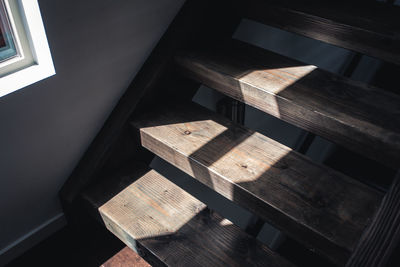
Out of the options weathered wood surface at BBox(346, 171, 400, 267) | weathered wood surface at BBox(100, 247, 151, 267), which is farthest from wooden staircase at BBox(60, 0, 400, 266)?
weathered wood surface at BBox(346, 171, 400, 267)

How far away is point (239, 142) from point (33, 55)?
736 mm

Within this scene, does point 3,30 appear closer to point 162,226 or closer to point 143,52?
point 143,52

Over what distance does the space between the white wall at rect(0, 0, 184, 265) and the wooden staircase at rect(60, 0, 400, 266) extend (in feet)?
0.20

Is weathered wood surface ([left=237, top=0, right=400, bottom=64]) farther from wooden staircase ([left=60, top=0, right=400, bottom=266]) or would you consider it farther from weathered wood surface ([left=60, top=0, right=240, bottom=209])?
weathered wood surface ([left=60, top=0, right=240, bottom=209])

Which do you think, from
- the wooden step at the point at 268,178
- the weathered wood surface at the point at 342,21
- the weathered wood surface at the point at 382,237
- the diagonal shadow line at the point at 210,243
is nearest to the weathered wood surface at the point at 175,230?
the diagonal shadow line at the point at 210,243

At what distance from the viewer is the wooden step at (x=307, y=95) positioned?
42.6 inches

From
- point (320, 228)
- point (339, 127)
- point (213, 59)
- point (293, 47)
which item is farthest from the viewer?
point (293, 47)

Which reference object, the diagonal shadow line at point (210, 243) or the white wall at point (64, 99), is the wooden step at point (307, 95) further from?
the diagonal shadow line at point (210, 243)

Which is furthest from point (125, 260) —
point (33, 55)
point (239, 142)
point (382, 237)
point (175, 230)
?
point (382, 237)

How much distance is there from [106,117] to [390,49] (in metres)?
1.03

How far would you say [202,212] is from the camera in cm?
130

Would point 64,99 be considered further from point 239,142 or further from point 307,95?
point 307,95

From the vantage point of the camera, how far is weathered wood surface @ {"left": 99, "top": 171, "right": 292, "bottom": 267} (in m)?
1.16

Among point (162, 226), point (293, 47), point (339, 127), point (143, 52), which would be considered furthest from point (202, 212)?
point (293, 47)
